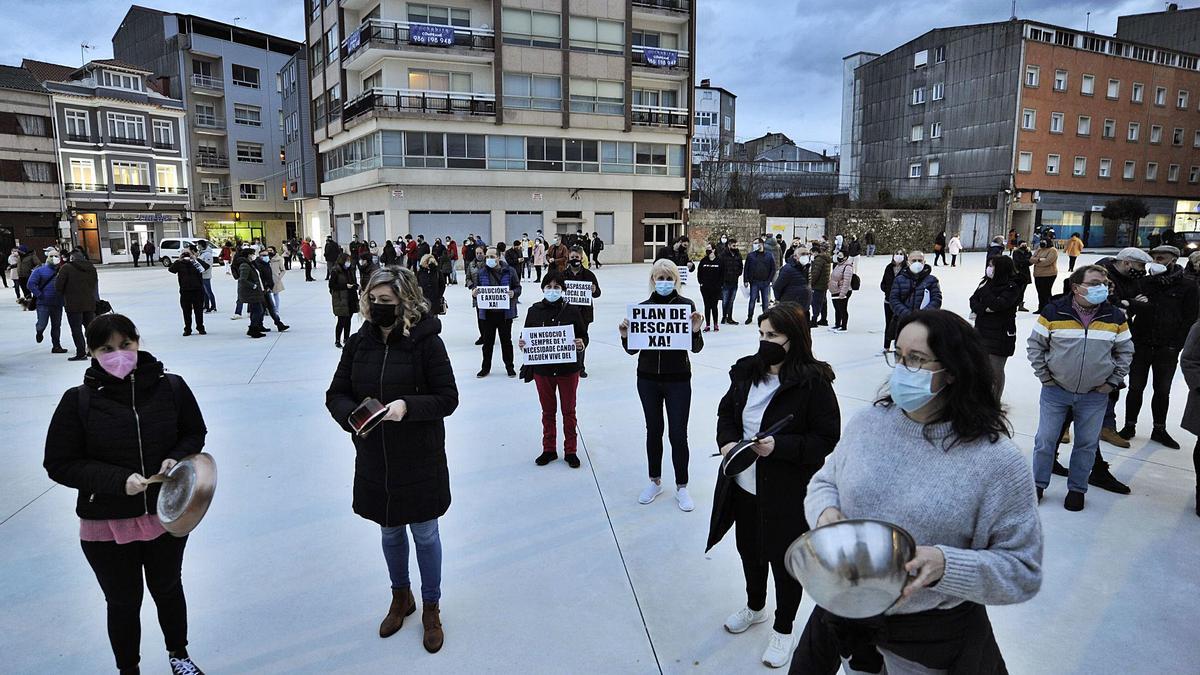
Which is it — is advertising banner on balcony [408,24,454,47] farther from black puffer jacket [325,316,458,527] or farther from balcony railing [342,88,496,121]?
black puffer jacket [325,316,458,527]

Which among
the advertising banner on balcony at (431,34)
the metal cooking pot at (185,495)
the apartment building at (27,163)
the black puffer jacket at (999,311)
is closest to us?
the metal cooking pot at (185,495)

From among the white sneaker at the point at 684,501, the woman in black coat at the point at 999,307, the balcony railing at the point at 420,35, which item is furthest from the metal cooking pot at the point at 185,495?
the balcony railing at the point at 420,35

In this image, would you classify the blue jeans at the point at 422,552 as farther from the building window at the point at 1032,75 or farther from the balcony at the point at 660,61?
the building window at the point at 1032,75

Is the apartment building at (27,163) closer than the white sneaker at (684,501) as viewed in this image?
No

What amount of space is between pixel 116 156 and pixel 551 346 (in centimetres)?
5332

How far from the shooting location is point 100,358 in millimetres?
2781

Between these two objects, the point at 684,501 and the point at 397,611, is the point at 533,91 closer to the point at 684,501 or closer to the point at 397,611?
the point at 684,501

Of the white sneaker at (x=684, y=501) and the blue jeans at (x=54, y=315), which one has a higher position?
the blue jeans at (x=54, y=315)

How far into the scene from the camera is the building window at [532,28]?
33844 millimetres

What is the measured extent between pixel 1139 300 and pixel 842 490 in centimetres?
599

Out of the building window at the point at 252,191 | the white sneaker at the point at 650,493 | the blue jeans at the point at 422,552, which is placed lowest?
the white sneaker at the point at 650,493

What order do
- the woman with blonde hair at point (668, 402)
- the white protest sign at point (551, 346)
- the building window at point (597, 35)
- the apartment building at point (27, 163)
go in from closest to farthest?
the woman with blonde hair at point (668, 402)
the white protest sign at point (551, 346)
the building window at point (597, 35)
the apartment building at point (27, 163)

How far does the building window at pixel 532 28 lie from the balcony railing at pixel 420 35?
3.52 feet

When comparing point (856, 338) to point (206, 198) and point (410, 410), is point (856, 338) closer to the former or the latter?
point (410, 410)
